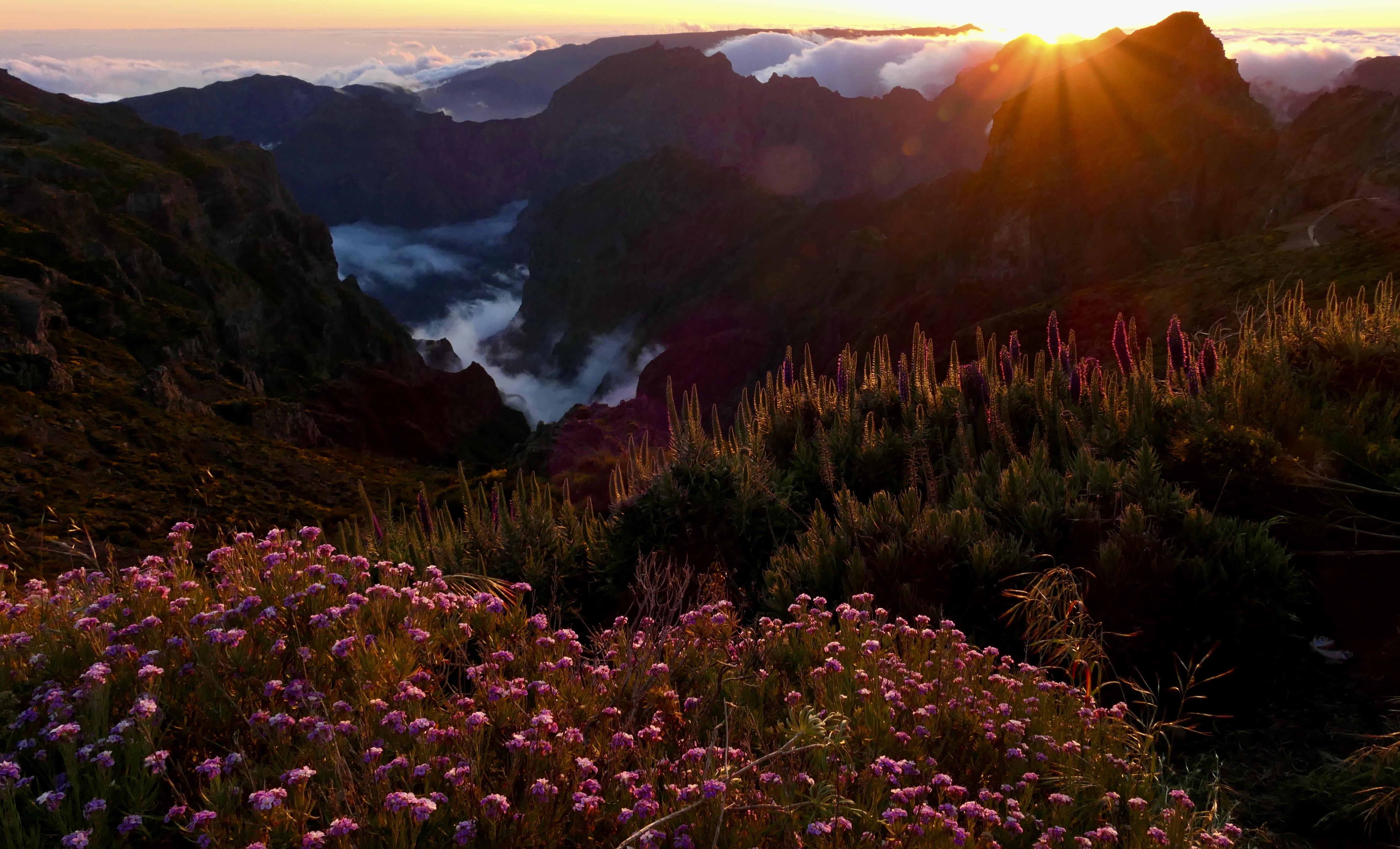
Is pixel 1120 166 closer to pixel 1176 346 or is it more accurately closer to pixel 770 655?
pixel 1176 346

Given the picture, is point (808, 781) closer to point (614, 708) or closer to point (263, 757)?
point (614, 708)

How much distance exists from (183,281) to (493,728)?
251 feet

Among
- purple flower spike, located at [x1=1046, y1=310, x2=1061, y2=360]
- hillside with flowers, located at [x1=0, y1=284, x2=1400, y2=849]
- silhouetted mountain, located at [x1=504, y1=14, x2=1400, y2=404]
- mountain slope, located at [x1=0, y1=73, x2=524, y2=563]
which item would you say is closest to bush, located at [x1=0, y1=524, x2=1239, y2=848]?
hillside with flowers, located at [x1=0, y1=284, x2=1400, y2=849]

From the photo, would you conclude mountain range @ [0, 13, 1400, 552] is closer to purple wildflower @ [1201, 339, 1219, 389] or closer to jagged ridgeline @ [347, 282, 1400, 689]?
jagged ridgeline @ [347, 282, 1400, 689]

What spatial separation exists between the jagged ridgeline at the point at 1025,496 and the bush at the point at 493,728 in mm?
924

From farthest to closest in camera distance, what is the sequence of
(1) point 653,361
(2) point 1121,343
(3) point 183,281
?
(1) point 653,361, (3) point 183,281, (2) point 1121,343

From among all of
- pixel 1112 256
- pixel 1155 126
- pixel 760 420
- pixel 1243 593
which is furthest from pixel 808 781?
pixel 1155 126

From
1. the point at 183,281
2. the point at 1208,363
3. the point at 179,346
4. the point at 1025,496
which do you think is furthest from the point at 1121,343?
the point at 183,281

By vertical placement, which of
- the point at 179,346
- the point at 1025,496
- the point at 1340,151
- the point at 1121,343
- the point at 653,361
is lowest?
the point at 653,361

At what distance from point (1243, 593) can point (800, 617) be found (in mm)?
2865

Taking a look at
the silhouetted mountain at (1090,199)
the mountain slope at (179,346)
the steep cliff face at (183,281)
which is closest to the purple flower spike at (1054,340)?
the mountain slope at (179,346)

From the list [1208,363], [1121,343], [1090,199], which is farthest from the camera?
[1090,199]

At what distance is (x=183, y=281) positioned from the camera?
6762 centimetres

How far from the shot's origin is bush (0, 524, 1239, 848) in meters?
2.64
